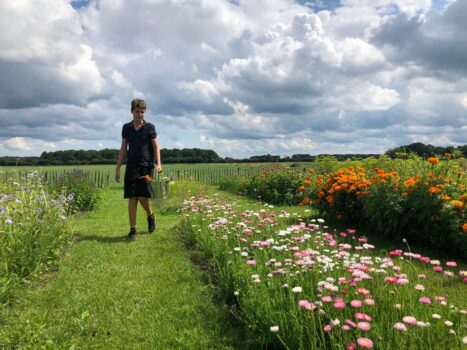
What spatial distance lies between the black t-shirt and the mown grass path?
1.54 meters

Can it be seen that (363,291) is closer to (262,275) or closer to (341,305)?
(341,305)

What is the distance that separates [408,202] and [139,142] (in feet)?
14.3

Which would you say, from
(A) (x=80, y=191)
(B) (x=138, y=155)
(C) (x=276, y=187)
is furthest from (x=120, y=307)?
(C) (x=276, y=187)

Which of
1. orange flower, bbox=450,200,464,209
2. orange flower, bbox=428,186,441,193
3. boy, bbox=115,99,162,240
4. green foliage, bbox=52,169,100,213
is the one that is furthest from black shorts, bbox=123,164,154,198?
green foliage, bbox=52,169,100,213

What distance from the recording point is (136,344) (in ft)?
9.35

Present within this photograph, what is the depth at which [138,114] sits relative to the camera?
6.14m

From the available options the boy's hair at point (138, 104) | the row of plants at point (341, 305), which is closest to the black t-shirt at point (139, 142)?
the boy's hair at point (138, 104)

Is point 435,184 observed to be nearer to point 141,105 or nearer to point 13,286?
point 141,105

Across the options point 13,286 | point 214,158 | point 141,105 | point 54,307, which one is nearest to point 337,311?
point 54,307

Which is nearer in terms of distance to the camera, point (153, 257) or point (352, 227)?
point (153, 257)

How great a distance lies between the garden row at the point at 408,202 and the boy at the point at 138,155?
128 inches

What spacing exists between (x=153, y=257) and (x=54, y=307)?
5.42 ft

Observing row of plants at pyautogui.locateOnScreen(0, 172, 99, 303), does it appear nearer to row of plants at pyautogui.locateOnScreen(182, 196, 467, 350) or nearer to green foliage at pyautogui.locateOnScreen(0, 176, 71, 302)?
green foliage at pyautogui.locateOnScreen(0, 176, 71, 302)

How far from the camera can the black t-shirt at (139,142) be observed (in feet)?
20.4
